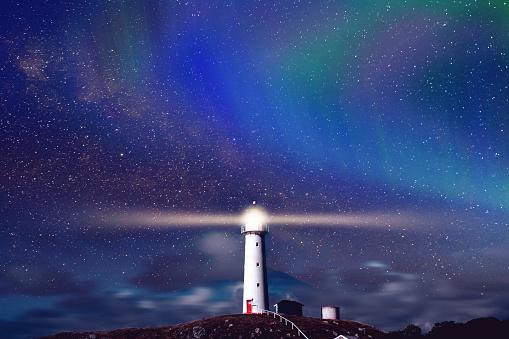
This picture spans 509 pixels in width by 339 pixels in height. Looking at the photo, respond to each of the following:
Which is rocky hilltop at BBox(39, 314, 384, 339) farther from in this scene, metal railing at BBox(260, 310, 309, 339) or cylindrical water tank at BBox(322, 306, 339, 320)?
cylindrical water tank at BBox(322, 306, 339, 320)

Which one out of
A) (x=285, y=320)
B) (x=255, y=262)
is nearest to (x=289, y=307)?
(x=255, y=262)

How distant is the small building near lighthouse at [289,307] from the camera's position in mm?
57938

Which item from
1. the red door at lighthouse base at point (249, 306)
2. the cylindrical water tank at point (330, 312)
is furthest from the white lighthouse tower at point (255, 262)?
the cylindrical water tank at point (330, 312)

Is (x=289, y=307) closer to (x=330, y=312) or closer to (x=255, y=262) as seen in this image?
(x=330, y=312)

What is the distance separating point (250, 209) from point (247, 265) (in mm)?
7701

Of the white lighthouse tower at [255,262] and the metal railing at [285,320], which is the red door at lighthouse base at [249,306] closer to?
the white lighthouse tower at [255,262]

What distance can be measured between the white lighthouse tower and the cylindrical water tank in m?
7.69

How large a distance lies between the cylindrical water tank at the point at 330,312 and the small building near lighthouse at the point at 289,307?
322cm

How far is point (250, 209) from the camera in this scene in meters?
61.4

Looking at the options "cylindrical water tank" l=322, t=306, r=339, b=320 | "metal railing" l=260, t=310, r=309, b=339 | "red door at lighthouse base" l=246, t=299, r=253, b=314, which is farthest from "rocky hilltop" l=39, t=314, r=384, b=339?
"cylindrical water tank" l=322, t=306, r=339, b=320

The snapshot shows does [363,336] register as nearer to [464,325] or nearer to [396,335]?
[396,335]

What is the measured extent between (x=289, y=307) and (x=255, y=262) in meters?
7.54

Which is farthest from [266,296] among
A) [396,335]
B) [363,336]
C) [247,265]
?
[396,335]

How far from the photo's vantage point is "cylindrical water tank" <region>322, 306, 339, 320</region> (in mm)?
57966
